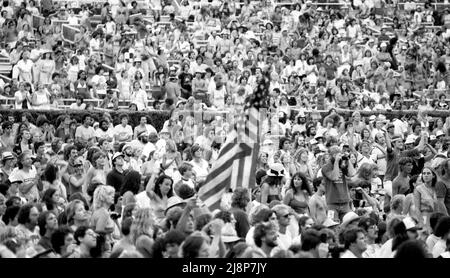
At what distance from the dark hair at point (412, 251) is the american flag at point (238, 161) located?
339cm

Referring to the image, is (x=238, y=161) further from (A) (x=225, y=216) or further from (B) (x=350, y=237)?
(B) (x=350, y=237)

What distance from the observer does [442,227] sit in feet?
51.2

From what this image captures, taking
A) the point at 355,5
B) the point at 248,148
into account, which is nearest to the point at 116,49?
the point at 355,5

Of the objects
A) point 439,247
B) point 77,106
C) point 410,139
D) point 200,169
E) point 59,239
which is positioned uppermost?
point 59,239

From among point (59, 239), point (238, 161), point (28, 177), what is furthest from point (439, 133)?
point (59, 239)

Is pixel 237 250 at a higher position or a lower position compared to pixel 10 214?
higher

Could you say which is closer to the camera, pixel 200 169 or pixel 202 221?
pixel 202 221

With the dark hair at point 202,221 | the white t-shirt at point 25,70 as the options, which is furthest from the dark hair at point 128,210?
the white t-shirt at point 25,70

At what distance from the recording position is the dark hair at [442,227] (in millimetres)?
15562

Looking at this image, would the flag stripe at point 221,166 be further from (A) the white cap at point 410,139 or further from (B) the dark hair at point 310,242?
(A) the white cap at point 410,139

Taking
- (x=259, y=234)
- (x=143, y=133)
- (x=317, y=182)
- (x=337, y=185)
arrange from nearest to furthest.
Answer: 1. (x=259, y=234)
2. (x=337, y=185)
3. (x=317, y=182)
4. (x=143, y=133)

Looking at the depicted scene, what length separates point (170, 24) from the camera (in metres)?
35.5

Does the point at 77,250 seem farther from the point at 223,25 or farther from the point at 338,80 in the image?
the point at 223,25

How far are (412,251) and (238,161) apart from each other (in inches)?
148
